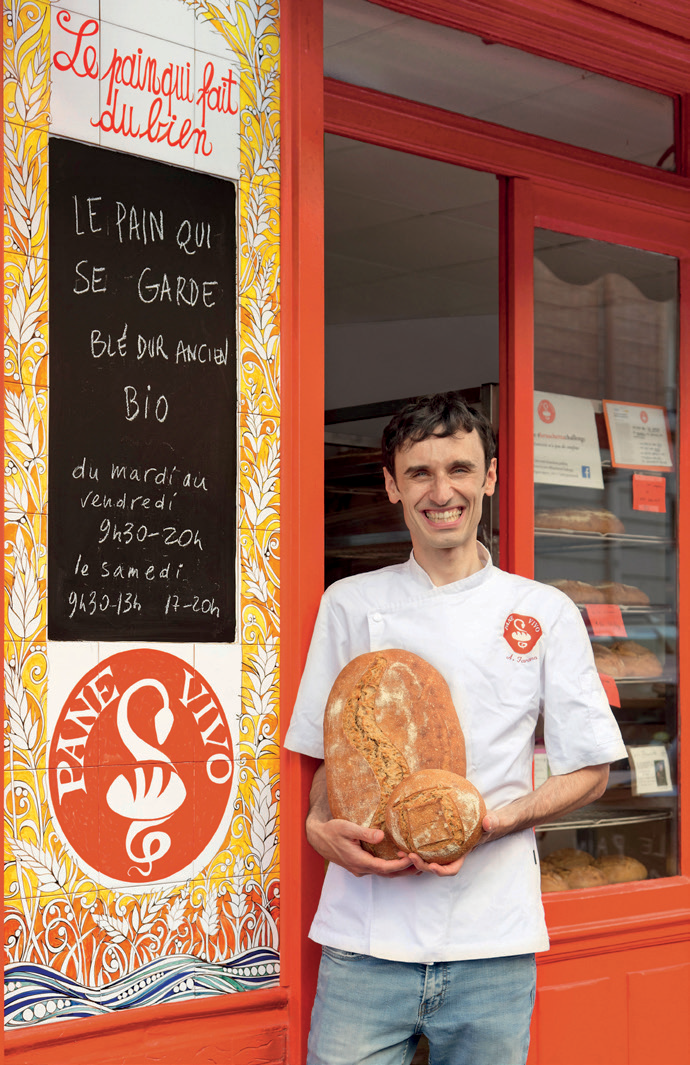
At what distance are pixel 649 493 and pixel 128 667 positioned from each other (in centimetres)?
182

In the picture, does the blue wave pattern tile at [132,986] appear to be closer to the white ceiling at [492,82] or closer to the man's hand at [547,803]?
the man's hand at [547,803]

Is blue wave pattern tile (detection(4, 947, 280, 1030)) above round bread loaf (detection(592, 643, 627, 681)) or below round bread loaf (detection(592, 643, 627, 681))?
below

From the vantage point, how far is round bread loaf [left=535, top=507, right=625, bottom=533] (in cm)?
329

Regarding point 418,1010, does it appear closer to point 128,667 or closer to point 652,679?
point 128,667

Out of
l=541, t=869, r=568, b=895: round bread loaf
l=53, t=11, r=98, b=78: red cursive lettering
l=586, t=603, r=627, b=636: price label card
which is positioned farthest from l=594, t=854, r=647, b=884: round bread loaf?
l=53, t=11, r=98, b=78: red cursive lettering

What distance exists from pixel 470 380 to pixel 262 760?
169 inches

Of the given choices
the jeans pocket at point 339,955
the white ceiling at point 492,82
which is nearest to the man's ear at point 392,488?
the jeans pocket at point 339,955

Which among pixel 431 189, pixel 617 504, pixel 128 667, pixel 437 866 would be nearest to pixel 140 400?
pixel 128 667

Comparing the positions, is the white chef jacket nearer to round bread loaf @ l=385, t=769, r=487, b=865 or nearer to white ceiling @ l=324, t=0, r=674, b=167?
round bread loaf @ l=385, t=769, r=487, b=865

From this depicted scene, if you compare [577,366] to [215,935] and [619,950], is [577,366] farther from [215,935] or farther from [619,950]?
[215,935]

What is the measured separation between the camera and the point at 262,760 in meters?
2.48

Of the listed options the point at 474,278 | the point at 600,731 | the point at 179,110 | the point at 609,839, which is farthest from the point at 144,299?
the point at 474,278

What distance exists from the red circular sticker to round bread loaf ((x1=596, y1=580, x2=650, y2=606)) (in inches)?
56.7

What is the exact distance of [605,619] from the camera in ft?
11.3
